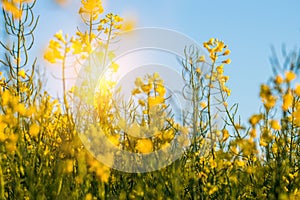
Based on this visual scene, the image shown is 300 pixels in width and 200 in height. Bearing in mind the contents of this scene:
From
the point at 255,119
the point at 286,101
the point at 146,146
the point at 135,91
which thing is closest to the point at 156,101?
the point at 135,91

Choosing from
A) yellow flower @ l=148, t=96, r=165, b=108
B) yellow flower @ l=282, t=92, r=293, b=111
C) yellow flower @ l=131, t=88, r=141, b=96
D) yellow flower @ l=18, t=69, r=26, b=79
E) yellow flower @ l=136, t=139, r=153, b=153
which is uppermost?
yellow flower @ l=18, t=69, r=26, b=79

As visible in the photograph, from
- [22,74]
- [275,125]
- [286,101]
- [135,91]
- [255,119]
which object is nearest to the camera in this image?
[286,101]

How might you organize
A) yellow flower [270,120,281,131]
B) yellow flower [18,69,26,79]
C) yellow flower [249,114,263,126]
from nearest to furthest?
yellow flower [270,120,281,131] < yellow flower [249,114,263,126] < yellow flower [18,69,26,79]

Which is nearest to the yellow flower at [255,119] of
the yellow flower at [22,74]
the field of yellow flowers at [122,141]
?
the field of yellow flowers at [122,141]

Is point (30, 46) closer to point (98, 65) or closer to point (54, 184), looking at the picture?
point (98, 65)

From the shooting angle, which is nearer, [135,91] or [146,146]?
[146,146]

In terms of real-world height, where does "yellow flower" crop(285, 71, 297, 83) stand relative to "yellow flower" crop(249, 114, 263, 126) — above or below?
above

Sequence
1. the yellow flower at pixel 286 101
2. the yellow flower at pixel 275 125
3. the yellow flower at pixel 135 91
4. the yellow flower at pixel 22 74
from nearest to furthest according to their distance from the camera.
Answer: the yellow flower at pixel 286 101 → the yellow flower at pixel 275 125 → the yellow flower at pixel 135 91 → the yellow flower at pixel 22 74

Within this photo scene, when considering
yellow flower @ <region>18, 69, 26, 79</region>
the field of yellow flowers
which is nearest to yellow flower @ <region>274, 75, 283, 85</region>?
the field of yellow flowers

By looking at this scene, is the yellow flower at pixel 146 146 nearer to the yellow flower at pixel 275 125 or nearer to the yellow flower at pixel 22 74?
the yellow flower at pixel 275 125

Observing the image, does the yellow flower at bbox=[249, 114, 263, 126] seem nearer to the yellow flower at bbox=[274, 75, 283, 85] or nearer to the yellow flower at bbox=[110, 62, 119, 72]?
the yellow flower at bbox=[274, 75, 283, 85]

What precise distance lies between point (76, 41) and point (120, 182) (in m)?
1.07

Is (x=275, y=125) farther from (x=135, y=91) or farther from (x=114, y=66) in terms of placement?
(x=114, y=66)

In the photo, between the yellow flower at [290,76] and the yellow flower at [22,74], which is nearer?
the yellow flower at [290,76]
